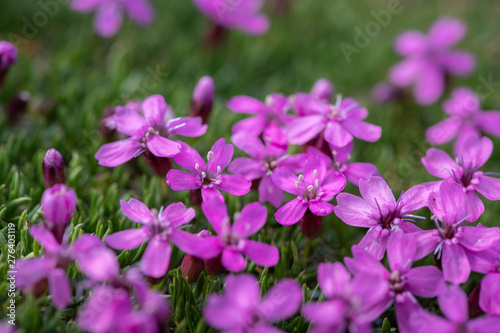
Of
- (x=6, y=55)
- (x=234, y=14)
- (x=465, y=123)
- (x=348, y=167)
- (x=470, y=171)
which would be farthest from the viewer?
(x=234, y=14)

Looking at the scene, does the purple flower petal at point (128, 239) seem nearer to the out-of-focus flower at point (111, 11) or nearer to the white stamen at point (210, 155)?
the white stamen at point (210, 155)

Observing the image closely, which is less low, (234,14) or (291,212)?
(291,212)

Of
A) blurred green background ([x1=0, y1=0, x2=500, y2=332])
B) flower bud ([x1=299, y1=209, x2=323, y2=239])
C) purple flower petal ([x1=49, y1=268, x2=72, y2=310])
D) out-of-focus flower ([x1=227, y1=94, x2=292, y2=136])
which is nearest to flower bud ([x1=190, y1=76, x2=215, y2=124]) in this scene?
out-of-focus flower ([x1=227, y1=94, x2=292, y2=136])

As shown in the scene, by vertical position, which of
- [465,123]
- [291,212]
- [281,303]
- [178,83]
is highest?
[281,303]

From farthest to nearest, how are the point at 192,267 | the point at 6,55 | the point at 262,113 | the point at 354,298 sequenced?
the point at 262,113 → the point at 6,55 → the point at 192,267 → the point at 354,298

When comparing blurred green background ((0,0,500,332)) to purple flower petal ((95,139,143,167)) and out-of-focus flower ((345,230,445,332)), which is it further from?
out-of-focus flower ((345,230,445,332))

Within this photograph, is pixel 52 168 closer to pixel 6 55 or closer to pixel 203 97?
pixel 6 55

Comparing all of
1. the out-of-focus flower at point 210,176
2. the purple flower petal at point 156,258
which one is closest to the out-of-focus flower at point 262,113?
the out-of-focus flower at point 210,176

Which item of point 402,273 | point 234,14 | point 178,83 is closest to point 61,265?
point 402,273
